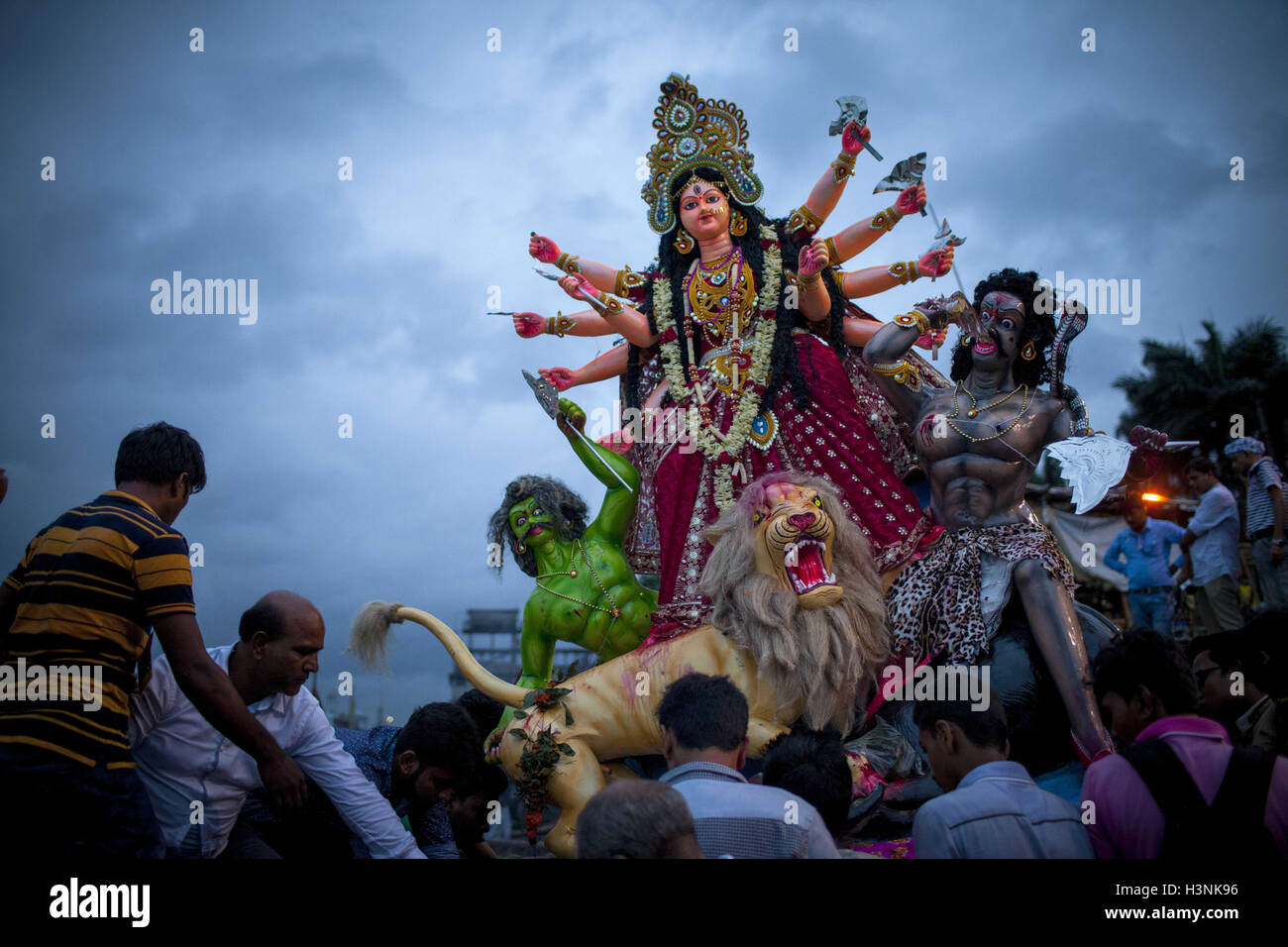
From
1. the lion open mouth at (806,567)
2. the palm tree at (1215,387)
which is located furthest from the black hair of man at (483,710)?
the palm tree at (1215,387)

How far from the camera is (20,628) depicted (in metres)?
3.11

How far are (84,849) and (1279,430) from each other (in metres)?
29.2

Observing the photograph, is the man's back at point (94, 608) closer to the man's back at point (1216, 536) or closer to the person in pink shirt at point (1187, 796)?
the person in pink shirt at point (1187, 796)

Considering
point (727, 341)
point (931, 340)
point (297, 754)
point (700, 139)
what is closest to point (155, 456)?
point (297, 754)

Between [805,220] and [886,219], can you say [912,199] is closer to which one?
[886,219]

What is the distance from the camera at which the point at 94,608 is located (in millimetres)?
3125

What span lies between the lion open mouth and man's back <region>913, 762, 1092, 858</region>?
1.66 m

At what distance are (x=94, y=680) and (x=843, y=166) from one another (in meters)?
4.01

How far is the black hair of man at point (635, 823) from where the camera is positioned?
7.72 ft

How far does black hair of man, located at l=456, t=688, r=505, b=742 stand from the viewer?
549cm

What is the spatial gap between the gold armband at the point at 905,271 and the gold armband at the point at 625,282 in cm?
135

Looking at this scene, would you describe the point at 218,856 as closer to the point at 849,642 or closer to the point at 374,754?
the point at 374,754

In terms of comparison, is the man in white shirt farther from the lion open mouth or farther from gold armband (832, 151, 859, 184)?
the lion open mouth
